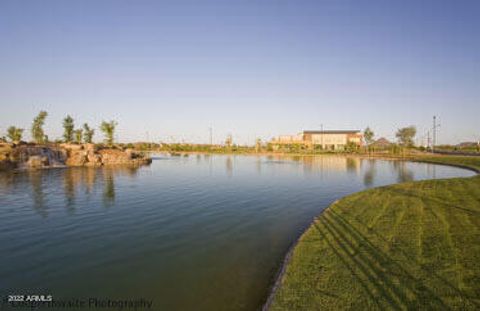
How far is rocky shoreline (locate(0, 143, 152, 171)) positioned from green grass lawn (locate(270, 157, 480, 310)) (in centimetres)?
5537

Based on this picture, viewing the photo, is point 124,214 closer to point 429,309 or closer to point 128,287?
point 128,287

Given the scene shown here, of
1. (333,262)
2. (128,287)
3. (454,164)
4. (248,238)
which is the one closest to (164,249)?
(128,287)

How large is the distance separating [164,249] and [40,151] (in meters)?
54.2

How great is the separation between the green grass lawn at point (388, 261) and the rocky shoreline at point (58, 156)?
182ft

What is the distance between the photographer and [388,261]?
8.60 metres

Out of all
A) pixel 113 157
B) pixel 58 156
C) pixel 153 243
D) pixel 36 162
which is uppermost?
pixel 58 156

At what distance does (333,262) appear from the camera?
8758 mm

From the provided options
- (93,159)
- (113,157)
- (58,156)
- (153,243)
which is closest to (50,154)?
(58,156)

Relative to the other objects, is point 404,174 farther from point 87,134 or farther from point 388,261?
point 87,134

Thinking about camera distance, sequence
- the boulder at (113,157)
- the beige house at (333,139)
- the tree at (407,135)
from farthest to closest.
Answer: the beige house at (333,139), the tree at (407,135), the boulder at (113,157)

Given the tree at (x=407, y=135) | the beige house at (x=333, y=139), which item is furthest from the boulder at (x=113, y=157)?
the tree at (x=407, y=135)

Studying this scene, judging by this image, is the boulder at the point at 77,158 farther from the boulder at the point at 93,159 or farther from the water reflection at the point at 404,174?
the water reflection at the point at 404,174

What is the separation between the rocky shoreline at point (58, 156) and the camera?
45844 mm

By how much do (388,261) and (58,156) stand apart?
63.6 metres
